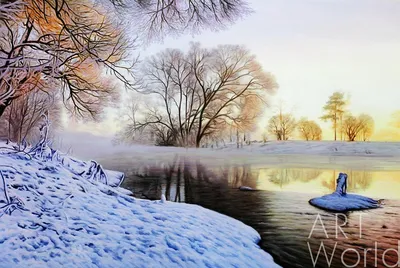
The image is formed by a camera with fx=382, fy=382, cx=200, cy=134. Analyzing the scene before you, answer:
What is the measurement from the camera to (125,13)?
8.70ft

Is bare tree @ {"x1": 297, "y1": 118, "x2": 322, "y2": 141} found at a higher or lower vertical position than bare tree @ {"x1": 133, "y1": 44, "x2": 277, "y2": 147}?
lower

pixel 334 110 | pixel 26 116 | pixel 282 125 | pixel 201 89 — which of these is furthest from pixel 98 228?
pixel 334 110

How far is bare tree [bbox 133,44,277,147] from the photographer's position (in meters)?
2.62

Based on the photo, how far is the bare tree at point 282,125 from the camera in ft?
8.64

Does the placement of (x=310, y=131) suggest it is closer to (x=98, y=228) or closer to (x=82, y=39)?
(x=98, y=228)

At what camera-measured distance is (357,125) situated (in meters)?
2.59

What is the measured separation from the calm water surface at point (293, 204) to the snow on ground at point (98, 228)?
86 millimetres

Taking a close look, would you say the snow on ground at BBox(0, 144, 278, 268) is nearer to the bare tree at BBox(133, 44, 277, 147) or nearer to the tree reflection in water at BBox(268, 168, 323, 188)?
the tree reflection in water at BBox(268, 168, 323, 188)

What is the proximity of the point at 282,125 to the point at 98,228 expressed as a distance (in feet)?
4.53

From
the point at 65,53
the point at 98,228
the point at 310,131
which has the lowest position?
the point at 98,228

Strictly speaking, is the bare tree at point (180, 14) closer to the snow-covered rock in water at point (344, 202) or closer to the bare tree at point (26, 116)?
the bare tree at point (26, 116)

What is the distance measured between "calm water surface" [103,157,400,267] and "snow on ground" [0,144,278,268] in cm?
9

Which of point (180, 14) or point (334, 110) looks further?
point (180, 14)

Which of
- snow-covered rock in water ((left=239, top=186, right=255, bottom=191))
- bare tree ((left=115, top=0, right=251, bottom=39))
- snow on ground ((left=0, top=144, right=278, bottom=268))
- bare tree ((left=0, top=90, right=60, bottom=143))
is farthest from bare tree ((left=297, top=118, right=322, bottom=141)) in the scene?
bare tree ((left=0, top=90, right=60, bottom=143))
